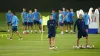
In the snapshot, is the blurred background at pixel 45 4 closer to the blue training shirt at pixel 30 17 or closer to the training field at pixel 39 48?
the blue training shirt at pixel 30 17

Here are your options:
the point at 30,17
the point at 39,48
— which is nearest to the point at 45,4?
the point at 30,17

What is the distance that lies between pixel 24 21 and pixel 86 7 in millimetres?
28785

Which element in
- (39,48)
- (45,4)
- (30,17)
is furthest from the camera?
(45,4)

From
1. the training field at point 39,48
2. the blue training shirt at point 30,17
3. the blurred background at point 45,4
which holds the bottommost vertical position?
the training field at point 39,48

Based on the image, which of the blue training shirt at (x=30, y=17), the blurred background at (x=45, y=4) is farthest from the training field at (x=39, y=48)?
the blurred background at (x=45, y=4)

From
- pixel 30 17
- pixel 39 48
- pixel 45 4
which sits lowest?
pixel 39 48

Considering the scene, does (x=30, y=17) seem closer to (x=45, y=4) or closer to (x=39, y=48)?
(x=39, y=48)

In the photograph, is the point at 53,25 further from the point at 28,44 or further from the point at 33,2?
the point at 33,2

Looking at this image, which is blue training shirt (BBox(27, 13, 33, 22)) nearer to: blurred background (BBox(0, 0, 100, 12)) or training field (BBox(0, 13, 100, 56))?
training field (BBox(0, 13, 100, 56))

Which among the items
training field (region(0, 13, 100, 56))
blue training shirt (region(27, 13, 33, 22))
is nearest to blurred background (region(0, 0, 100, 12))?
blue training shirt (region(27, 13, 33, 22))

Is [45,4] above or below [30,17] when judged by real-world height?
above

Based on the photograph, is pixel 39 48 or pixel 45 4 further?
pixel 45 4

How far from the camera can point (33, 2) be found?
58.7 metres

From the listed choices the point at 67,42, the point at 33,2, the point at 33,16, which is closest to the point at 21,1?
the point at 33,2
